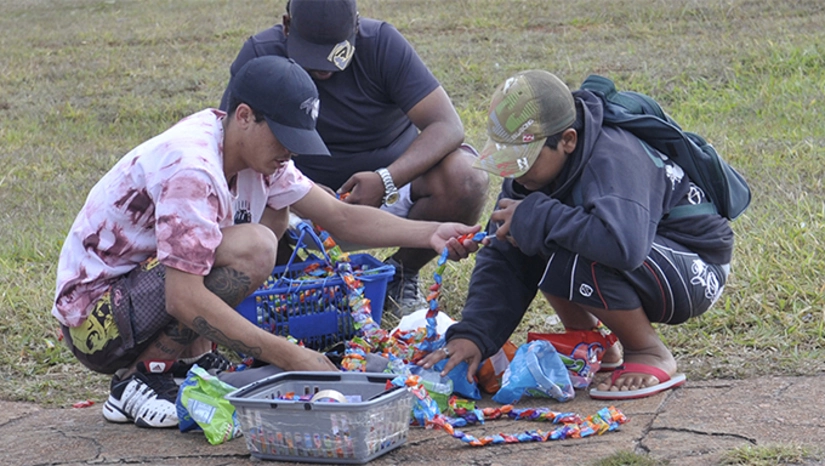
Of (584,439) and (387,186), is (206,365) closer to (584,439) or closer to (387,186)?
(387,186)

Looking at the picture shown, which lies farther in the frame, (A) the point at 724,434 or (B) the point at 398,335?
(B) the point at 398,335

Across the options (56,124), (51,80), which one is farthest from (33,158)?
(51,80)

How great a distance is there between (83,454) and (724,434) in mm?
1873

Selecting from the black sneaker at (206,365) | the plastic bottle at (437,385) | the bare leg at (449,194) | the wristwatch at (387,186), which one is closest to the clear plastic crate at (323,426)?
the plastic bottle at (437,385)

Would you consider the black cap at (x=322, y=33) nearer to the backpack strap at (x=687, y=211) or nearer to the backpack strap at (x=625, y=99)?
the backpack strap at (x=625, y=99)

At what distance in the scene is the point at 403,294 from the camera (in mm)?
4445

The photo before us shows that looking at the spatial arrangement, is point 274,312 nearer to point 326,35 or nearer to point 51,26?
point 326,35

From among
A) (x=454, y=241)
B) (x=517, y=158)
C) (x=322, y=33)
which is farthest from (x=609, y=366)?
(x=322, y=33)

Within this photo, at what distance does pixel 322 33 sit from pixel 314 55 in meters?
0.10

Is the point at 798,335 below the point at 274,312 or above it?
above

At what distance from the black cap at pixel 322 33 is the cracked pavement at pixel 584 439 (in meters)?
1.66

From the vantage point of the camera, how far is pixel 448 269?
4.82 meters

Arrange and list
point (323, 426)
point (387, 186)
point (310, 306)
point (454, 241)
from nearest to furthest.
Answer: point (323, 426) < point (454, 241) < point (310, 306) < point (387, 186)

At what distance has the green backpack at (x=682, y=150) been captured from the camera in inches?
128
